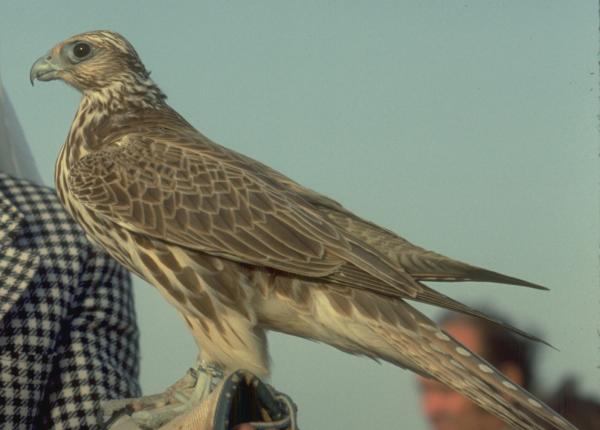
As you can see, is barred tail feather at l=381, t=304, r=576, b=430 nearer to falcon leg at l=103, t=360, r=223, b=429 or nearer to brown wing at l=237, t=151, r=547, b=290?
brown wing at l=237, t=151, r=547, b=290

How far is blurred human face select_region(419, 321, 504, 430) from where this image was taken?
2.70 meters

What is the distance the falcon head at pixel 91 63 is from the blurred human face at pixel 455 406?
43.9 inches

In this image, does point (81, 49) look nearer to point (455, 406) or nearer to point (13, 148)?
point (13, 148)

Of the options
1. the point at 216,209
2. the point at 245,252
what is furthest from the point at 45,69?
the point at 245,252

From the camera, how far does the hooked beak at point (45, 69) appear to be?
2150 millimetres

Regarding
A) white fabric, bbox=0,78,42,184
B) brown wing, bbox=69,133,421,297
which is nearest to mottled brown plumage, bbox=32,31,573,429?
brown wing, bbox=69,133,421,297

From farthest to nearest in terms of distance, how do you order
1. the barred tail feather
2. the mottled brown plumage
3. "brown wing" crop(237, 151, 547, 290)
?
the mottled brown plumage → "brown wing" crop(237, 151, 547, 290) → the barred tail feather

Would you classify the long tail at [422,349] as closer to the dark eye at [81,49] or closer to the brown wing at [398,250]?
the brown wing at [398,250]

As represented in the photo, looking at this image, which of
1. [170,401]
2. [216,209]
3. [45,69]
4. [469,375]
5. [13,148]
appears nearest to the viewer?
[469,375]

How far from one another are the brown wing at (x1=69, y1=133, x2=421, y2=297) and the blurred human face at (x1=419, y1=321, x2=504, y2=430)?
0.78 meters

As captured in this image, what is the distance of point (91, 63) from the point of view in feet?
7.27

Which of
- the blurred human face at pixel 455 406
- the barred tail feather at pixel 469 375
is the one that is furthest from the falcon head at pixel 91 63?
the blurred human face at pixel 455 406

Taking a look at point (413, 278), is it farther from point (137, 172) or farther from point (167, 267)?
point (137, 172)

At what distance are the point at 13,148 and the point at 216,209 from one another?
988 millimetres
